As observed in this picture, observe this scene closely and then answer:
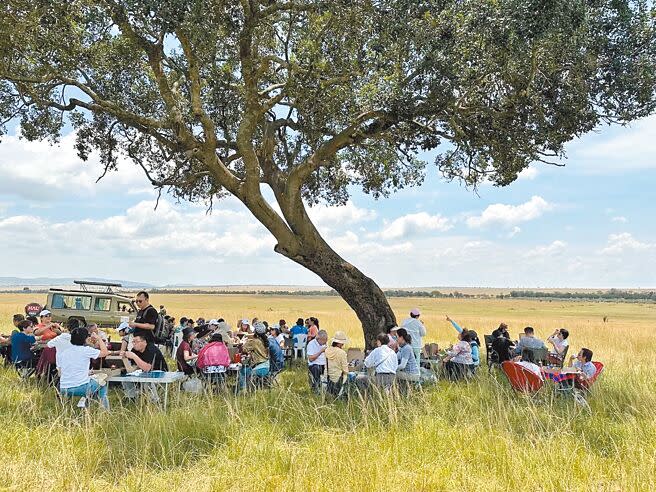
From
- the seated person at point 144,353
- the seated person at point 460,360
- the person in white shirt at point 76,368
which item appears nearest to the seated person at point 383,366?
the seated person at point 460,360

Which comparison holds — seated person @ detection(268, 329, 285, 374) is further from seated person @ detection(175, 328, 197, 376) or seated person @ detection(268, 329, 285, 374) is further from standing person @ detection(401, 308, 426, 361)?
standing person @ detection(401, 308, 426, 361)

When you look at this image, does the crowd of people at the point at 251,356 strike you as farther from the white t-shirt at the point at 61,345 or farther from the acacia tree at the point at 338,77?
the acacia tree at the point at 338,77

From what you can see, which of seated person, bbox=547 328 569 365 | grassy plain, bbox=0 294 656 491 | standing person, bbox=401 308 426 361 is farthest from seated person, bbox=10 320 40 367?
seated person, bbox=547 328 569 365

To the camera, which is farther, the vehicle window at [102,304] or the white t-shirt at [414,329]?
the vehicle window at [102,304]

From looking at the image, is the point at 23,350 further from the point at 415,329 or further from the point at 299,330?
the point at 415,329

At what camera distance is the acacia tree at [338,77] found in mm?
8852

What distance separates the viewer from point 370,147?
49.9ft

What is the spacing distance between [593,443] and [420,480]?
2576 mm

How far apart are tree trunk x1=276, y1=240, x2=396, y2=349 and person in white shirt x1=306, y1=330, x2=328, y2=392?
A: 3235mm

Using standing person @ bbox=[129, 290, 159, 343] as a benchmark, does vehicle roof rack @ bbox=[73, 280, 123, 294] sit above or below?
above

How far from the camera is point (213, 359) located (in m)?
9.24

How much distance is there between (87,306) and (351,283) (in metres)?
13.5

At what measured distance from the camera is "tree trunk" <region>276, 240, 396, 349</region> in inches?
522

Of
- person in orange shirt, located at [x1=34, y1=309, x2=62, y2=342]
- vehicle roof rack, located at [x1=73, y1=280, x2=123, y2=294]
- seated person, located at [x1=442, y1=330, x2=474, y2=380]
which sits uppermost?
vehicle roof rack, located at [x1=73, y1=280, x2=123, y2=294]
